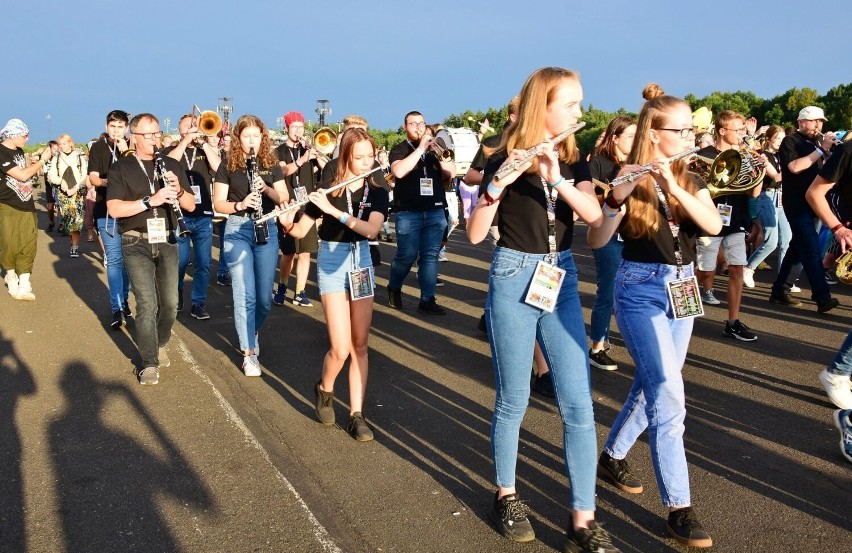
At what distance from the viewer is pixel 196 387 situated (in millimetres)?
5699

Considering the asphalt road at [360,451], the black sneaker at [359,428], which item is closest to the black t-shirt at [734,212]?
the asphalt road at [360,451]

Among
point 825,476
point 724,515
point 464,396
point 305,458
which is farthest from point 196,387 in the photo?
point 825,476

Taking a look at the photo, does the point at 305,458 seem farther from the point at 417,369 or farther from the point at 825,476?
the point at 825,476

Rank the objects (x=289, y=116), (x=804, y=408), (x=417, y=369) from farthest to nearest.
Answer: (x=289, y=116)
(x=417, y=369)
(x=804, y=408)

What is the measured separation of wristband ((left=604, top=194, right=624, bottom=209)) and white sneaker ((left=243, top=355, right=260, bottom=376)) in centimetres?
364

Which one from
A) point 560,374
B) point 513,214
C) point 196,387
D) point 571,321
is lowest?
point 196,387

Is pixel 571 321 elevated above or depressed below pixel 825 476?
above

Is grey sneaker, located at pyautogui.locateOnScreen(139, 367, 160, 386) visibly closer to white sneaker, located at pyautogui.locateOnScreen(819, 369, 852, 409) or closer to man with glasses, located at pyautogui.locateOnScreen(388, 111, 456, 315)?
man with glasses, located at pyautogui.locateOnScreen(388, 111, 456, 315)

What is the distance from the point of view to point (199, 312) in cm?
817

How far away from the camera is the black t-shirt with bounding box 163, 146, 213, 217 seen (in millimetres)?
8281

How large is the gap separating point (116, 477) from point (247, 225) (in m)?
2.57

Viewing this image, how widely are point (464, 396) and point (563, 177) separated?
2.64 metres

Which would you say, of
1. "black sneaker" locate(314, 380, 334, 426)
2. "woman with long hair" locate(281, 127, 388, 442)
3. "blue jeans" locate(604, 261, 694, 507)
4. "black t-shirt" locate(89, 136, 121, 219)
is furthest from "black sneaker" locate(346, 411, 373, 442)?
"black t-shirt" locate(89, 136, 121, 219)

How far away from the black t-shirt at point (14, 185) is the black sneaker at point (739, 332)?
8.17 metres
